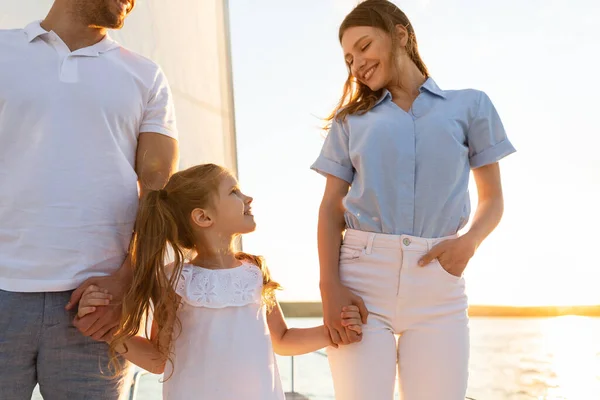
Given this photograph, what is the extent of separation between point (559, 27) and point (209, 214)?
7136mm

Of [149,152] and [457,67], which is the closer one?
[149,152]

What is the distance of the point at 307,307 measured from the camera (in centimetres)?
787

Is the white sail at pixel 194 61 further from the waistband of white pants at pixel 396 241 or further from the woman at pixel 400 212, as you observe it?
the waistband of white pants at pixel 396 241

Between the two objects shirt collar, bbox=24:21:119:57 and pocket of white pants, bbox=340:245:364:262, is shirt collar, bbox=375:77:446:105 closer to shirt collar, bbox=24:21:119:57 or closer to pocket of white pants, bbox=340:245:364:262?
pocket of white pants, bbox=340:245:364:262

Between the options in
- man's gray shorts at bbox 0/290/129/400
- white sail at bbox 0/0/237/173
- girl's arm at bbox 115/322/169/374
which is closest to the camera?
man's gray shorts at bbox 0/290/129/400

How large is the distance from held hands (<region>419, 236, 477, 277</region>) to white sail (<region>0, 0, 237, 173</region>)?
164 centimetres

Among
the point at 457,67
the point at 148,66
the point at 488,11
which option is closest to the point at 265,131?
the point at 457,67

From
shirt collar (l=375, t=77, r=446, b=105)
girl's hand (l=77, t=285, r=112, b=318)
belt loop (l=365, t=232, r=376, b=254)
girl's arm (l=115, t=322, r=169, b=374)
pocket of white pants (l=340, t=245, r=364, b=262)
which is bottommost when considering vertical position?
girl's arm (l=115, t=322, r=169, b=374)

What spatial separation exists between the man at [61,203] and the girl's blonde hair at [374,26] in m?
0.45

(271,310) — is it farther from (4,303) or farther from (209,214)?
(4,303)

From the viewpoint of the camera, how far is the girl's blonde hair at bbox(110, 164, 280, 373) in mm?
1249

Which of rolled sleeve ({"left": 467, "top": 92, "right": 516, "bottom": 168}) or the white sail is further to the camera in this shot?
the white sail

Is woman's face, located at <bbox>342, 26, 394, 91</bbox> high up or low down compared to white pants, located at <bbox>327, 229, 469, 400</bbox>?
up

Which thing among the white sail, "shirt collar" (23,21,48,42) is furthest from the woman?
the white sail
